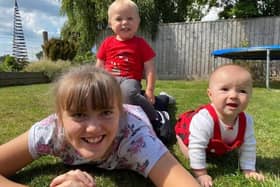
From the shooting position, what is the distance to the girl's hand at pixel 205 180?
1690 millimetres

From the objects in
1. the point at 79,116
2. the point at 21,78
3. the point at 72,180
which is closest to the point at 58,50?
the point at 21,78

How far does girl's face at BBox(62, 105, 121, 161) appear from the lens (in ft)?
4.45

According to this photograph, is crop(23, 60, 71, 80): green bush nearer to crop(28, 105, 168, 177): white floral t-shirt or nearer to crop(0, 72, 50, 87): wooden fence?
crop(0, 72, 50, 87): wooden fence

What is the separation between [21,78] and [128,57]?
7406 mm

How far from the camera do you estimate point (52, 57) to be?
14.0m

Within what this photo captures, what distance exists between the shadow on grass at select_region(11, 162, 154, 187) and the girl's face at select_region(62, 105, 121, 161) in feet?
1.11

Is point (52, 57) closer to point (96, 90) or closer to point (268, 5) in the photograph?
point (268, 5)

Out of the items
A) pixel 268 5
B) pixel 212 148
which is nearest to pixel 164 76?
pixel 268 5

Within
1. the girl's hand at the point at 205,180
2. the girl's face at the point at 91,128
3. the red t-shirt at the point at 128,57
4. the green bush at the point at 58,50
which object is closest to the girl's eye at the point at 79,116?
the girl's face at the point at 91,128

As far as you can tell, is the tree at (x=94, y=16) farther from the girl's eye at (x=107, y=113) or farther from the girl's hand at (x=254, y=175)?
the girl's eye at (x=107, y=113)

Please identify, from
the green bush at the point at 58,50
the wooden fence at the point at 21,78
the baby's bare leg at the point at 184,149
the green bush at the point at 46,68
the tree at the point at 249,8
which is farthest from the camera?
the tree at the point at 249,8

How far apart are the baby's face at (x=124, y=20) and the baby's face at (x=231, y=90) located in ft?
4.46

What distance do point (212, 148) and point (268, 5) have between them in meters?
15.2

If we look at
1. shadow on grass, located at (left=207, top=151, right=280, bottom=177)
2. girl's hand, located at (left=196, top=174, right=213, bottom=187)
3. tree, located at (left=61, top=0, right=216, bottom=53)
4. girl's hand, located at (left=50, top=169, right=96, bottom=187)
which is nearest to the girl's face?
girl's hand, located at (left=50, top=169, right=96, bottom=187)
